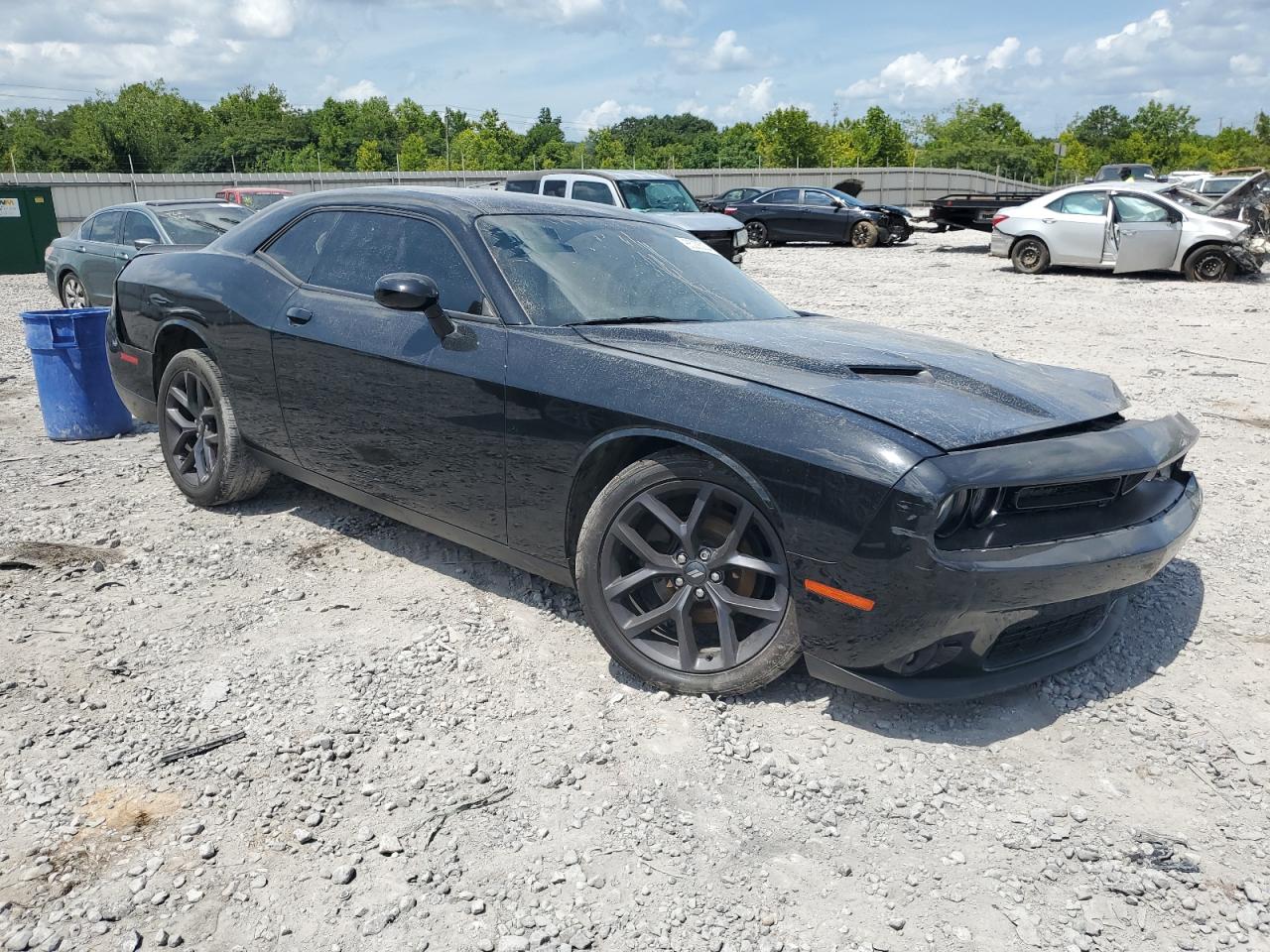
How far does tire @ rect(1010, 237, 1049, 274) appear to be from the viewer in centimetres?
1675

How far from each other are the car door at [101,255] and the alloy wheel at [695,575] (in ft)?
32.6

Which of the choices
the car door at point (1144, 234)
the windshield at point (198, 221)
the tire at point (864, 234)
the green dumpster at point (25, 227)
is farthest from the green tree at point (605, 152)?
the windshield at point (198, 221)

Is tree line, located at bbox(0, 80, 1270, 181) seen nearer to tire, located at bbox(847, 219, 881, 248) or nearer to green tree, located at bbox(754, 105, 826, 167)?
green tree, located at bbox(754, 105, 826, 167)

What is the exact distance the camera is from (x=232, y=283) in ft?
15.2

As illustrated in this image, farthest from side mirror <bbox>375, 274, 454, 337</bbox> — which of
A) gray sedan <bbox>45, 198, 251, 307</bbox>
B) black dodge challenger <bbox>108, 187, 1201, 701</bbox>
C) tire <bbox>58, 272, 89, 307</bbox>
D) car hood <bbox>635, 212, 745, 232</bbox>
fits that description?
car hood <bbox>635, 212, 745, 232</bbox>

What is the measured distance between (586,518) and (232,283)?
243 centimetres

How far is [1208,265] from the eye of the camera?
1528cm

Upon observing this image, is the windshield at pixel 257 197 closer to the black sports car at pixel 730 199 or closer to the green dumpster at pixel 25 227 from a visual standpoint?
the green dumpster at pixel 25 227

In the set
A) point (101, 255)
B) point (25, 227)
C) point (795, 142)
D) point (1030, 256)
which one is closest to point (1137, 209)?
point (1030, 256)

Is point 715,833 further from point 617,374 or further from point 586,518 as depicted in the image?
point 617,374

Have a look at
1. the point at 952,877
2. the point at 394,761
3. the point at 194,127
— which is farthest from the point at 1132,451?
the point at 194,127

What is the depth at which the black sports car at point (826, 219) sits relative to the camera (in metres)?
22.8

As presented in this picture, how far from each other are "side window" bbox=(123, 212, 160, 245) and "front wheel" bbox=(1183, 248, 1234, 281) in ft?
48.0

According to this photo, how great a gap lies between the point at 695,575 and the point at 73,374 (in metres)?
5.21
